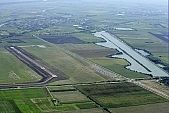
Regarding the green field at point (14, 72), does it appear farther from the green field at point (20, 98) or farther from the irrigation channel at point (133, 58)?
the irrigation channel at point (133, 58)

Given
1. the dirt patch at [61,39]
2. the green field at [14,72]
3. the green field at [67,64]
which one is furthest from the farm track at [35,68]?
the dirt patch at [61,39]

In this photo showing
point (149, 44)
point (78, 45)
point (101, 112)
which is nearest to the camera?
point (101, 112)

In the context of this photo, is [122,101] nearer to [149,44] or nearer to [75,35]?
[149,44]

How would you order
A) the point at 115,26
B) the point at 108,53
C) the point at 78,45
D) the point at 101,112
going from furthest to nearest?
the point at 115,26
the point at 78,45
the point at 108,53
the point at 101,112

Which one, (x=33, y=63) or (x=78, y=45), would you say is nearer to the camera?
(x=33, y=63)

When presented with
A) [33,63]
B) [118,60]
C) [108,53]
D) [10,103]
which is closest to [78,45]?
[108,53]

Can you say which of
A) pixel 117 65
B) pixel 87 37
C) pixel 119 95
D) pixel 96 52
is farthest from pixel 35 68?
pixel 87 37

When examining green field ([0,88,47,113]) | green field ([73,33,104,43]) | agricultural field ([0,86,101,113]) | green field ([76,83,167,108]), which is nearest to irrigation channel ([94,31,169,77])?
green field ([73,33,104,43])
